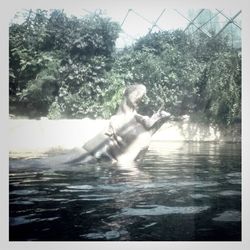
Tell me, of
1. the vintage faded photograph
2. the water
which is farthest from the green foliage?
the water

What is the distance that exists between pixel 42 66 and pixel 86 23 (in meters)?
0.41

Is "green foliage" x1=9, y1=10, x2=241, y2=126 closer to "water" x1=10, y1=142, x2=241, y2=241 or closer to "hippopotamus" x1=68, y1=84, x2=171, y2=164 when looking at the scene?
"hippopotamus" x1=68, y1=84, x2=171, y2=164

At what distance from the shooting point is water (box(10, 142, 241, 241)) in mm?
2648

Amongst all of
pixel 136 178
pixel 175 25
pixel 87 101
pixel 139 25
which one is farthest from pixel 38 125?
pixel 175 25

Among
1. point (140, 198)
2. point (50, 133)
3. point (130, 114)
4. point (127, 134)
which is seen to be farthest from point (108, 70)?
point (140, 198)

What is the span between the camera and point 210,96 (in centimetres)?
280

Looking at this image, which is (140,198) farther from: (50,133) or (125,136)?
(50,133)

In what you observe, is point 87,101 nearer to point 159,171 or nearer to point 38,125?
point 38,125

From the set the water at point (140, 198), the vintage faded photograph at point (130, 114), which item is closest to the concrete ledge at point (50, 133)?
the vintage faded photograph at point (130, 114)

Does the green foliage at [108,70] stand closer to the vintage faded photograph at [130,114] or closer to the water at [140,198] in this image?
the vintage faded photograph at [130,114]

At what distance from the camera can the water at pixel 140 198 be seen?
104 inches

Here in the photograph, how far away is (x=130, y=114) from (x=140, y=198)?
549 mm

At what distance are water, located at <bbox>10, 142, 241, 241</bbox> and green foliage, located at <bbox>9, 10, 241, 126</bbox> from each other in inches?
12.3

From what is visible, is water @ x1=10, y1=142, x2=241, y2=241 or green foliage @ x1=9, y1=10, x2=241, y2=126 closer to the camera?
water @ x1=10, y1=142, x2=241, y2=241
